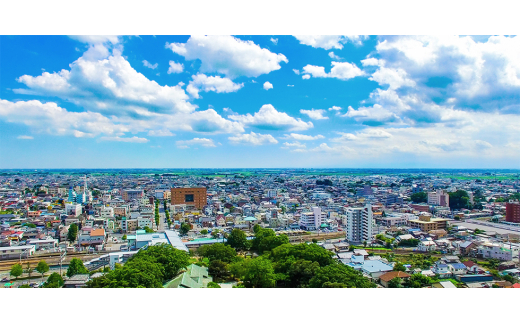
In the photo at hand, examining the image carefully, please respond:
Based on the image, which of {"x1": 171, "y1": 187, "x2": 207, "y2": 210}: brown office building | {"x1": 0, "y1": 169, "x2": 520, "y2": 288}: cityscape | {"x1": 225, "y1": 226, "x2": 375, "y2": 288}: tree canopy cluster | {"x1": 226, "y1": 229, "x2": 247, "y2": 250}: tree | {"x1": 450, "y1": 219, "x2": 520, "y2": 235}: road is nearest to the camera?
{"x1": 225, "y1": 226, "x2": 375, "y2": 288}: tree canopy cluster

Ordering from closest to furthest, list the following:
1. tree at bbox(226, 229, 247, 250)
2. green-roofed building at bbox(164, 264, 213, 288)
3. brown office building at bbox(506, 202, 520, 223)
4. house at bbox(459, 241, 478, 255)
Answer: green-roofed building at bbox(164, 264, 213, 288)
house at bbox(459, 241, 478, 255)
tree at bbox(226, 229, 247, 250)
brown office building at bbox(506, 202, 520, 223)

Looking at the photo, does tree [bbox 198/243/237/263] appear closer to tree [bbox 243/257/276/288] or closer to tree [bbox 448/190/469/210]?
tree [bbox 243/257/276/288]

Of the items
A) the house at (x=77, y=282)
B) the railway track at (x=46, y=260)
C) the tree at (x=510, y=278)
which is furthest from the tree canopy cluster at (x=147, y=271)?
the tree at (x=510, y=278)

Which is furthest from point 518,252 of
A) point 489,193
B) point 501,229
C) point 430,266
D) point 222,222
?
point 489,193

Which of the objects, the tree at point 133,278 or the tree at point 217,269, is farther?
the tree at point 217,269

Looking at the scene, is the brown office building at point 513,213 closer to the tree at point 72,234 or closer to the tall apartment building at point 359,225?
the tall apartment building at point 359,225

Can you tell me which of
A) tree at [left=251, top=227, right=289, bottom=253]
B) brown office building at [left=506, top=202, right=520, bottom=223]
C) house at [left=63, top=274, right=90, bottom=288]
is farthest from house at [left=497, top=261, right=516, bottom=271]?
house at [left=63, top=274, right=90, bottom=288]
